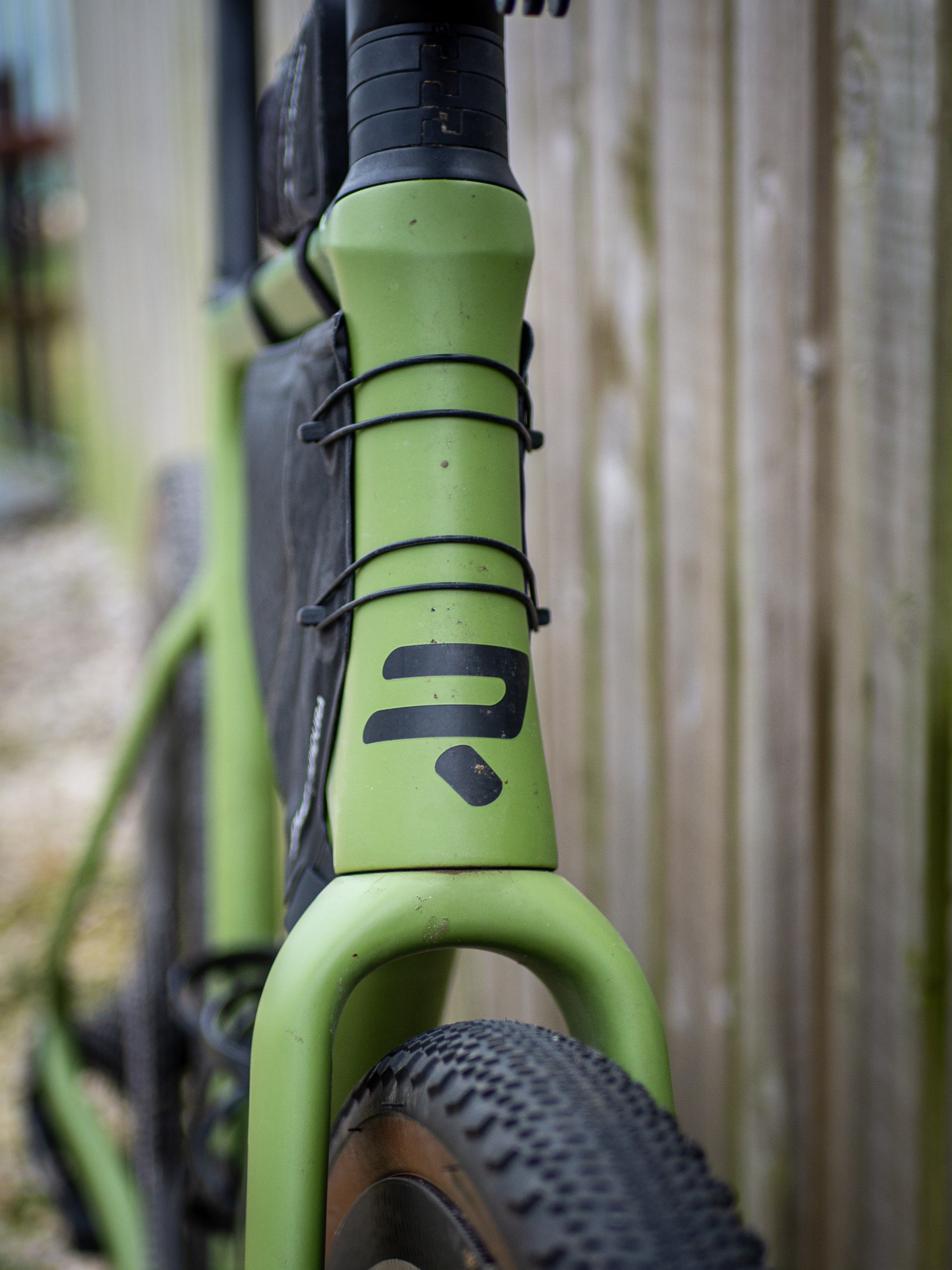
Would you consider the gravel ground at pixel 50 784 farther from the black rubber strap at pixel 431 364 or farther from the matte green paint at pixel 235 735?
the black rubber strap at pixel 431 364

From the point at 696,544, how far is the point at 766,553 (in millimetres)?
111

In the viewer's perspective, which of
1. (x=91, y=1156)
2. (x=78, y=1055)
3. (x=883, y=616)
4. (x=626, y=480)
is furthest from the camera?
(x=78, y=1055)

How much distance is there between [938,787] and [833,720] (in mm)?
123

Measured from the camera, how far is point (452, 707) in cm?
49

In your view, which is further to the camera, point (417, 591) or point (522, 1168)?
point (417, 591)

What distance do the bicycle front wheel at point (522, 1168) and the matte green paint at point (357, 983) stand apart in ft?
0.09

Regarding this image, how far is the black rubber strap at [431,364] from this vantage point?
0.50 metres

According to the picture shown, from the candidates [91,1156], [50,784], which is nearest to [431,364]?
[91,1156]

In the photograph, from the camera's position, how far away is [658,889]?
1182mm

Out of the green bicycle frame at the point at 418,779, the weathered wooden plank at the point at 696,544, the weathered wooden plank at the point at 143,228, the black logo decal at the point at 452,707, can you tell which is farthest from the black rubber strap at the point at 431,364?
the weathered wooden plank at the point at 143,228

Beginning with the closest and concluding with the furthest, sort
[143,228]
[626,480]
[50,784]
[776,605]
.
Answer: [776,605] < [626,480] < [50,784] < [143,228]

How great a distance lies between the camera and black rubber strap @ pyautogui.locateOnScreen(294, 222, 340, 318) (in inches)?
22.8

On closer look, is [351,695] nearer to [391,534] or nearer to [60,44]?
[391,534]

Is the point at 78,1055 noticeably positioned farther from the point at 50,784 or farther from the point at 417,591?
the point at 50,784
